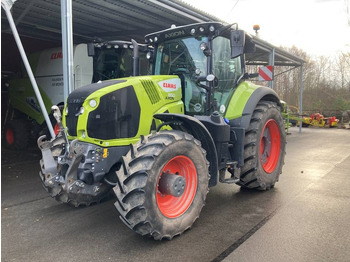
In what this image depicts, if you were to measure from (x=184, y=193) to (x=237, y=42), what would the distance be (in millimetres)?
2027

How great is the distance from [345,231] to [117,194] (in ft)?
8.57

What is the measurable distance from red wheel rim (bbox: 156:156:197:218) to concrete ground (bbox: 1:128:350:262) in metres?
0.31

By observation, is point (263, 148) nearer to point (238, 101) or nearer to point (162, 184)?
point (238, 101)

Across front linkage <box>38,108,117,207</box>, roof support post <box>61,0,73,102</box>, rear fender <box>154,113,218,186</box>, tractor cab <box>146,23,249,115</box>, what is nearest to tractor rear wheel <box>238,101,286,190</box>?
tractor cab <box>146,23,249,115</box>

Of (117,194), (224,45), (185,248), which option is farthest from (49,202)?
(224,45)

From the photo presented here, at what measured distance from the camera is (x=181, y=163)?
3631mm

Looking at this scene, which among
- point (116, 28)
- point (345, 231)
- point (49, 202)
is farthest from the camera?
point (116, 28)

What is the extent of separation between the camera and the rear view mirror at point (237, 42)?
13.3 feet

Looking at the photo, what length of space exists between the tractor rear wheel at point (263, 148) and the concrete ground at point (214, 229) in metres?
0.26

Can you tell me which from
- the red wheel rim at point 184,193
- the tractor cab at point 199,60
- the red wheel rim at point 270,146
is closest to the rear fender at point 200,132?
the red wheel rim at point 184,193

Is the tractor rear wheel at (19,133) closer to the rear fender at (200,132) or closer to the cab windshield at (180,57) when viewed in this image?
the cab windshield at (180,57)

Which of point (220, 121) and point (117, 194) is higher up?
point (220, 121)

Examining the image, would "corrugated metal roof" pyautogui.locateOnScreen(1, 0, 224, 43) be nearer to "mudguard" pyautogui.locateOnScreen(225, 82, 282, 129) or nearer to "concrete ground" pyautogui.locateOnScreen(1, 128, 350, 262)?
"mudguard" pyautogui.locateOnScreen(225, 82, 282, 129)

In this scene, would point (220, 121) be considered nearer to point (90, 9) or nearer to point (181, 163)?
point (181, 163)
